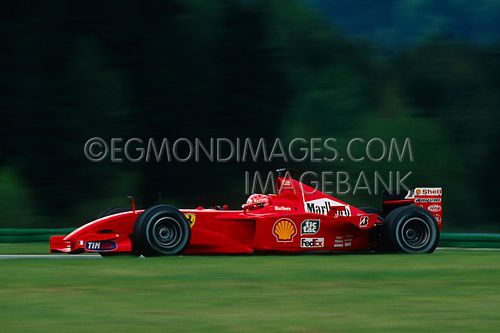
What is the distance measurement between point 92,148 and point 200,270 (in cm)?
2986

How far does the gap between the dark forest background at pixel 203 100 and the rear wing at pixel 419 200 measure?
1896 centimetres

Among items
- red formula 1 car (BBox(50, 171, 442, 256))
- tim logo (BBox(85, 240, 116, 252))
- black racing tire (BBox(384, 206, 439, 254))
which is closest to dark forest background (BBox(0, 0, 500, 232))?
red formula 1 car (BBox(50, 171, 442, 256))

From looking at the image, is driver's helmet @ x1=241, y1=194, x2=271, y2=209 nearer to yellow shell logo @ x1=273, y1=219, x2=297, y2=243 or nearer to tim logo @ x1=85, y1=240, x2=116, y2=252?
yellow shell logo @ x1=273, y1=219, x2=297, y2=243

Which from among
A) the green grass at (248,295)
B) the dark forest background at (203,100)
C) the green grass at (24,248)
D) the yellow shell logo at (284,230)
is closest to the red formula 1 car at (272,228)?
the yellow shell logo at (284,230)

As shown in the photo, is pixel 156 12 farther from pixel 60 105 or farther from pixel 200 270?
pixel 200 270

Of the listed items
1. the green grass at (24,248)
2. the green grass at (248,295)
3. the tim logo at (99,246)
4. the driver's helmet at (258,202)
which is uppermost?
the driver's helmet at (258,202)

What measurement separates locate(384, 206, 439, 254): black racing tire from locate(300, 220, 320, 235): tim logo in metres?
1.07

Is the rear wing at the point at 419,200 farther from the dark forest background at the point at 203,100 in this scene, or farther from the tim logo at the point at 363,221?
the dark forest background at the point at 203,100

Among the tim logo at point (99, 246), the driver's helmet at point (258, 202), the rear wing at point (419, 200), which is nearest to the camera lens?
the tim logo at point (99, 246)

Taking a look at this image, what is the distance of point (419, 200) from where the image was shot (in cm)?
1496

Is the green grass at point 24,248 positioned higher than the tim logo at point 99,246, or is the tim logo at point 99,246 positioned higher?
the tim logo at point 99,246

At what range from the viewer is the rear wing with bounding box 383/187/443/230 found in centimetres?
1495

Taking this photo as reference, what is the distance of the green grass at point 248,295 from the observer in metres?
7.23

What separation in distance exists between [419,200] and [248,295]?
21.8 feet
